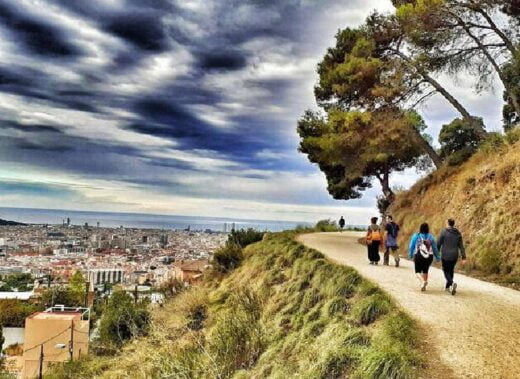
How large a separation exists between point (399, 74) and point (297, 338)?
1441 centimetres

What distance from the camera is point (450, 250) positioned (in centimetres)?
932

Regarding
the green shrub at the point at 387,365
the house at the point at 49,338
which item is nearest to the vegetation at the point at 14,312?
the house at the point at 49,338

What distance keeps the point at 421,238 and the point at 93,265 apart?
5709 cm

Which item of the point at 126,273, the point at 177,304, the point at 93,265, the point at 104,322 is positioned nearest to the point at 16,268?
the point at 93,265

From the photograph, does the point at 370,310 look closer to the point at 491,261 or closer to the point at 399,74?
the point at 491,261

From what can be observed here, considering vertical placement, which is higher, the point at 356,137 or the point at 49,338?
the point at 356,137

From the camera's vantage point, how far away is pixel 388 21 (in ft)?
67.3

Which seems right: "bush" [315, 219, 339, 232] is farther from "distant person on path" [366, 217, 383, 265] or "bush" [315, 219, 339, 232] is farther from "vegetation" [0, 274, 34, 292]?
"vegetation" [0, 274, 34, 292]

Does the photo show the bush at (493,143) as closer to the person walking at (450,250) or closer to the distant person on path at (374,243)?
the distant person on path at (374,243)

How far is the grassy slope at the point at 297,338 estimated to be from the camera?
18.4ft

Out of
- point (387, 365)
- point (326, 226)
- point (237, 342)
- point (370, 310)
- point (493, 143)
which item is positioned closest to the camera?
point (387, 365)

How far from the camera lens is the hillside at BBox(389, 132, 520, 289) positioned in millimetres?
11922

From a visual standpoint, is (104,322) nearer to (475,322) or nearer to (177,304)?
(177,304)

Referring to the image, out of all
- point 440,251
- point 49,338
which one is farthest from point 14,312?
point 440,251
